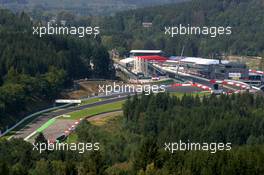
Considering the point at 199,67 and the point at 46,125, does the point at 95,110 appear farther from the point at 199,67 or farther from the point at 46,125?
the point at 199,67

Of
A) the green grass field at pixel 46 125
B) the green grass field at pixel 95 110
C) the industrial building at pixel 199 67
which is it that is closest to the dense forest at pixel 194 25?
the industrial building at pixel 199 67

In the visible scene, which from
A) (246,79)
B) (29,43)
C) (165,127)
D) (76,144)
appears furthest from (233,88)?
(76,144)

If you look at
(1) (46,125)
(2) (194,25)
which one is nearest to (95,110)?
(1) (46,125)

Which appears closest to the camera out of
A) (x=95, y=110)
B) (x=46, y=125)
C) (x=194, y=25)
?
(x=46, y=125)

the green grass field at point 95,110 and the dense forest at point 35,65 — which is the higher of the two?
the dense forest at point 35,65

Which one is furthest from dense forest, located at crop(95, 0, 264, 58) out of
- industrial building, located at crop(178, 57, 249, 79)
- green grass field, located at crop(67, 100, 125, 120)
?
green grass field, located at crop(67, 100, 125, 120)

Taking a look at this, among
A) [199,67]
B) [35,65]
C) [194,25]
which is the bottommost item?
[194,25]

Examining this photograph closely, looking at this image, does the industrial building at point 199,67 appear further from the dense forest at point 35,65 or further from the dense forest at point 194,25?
the dense forest at point 194,25
